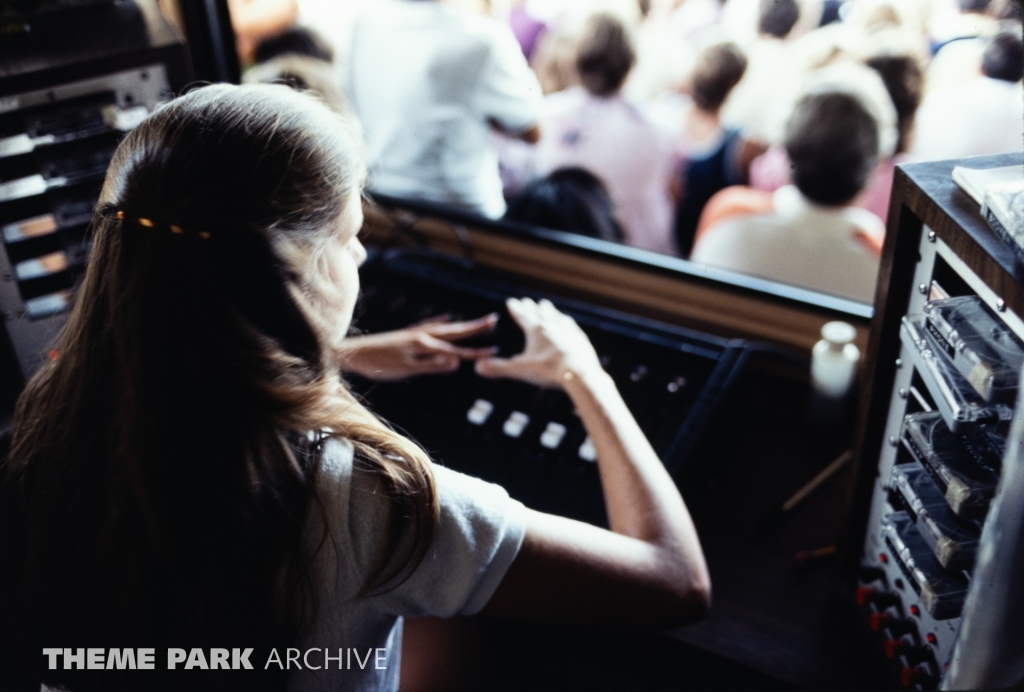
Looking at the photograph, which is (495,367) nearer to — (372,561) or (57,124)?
(372,561)

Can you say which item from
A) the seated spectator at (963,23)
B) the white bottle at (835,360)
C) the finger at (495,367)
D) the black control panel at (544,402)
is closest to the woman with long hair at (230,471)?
the black control panel at (544,402)

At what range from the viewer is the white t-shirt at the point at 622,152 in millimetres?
1348

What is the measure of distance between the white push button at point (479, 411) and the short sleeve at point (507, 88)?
0.47m

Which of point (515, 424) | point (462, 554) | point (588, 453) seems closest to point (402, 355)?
point (515, 424)

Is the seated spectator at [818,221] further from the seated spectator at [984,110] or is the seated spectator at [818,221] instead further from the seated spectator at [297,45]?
the seated spectator at [297,45]

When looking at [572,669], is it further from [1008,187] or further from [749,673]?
[1008,187]

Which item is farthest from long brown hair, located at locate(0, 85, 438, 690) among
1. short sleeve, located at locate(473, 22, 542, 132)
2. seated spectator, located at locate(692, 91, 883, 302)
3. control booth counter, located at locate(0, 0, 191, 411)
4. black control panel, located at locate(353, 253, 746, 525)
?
seated spectator, located at locate(692, 91, 883, 302)

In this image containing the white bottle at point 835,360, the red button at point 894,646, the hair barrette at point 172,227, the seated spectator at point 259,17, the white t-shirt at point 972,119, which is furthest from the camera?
the seated spectator at point 259,17

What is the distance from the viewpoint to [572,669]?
42.1 inches

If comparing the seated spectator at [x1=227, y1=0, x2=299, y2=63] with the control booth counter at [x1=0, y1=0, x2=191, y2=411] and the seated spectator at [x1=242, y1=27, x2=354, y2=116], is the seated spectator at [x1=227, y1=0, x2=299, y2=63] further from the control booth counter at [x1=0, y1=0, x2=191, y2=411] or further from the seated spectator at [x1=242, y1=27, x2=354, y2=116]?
the control booth counter at [x1=0, y1=0, x2=191, y2=411]

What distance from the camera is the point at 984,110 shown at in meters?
1.03

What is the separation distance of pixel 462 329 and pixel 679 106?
45cm

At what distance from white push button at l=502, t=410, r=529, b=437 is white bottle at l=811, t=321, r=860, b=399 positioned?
1.41 feet

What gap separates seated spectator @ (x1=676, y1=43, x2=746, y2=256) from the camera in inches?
47.4
